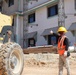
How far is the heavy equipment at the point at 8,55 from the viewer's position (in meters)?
7.02

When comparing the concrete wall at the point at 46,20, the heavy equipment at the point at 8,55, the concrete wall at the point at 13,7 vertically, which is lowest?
the heavy equipment at the point at 8,55

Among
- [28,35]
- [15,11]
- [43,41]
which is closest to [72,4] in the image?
Result: [43,41]

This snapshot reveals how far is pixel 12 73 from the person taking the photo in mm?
7289

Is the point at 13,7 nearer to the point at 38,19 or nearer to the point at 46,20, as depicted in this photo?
the point at 38,19

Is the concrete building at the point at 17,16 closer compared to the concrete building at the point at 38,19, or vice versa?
the concrete building at the point at 38,19

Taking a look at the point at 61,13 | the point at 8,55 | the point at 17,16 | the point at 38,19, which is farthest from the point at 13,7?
the point at 8,55

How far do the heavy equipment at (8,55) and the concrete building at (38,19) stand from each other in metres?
16.0

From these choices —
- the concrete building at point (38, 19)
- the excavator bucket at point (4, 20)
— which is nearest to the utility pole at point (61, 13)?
the concrete building at point (38, 19)

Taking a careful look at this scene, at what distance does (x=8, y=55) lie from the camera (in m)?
7.20

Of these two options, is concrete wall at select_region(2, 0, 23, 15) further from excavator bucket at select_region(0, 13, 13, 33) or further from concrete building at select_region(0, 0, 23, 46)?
excavator bucket at select_region(0, 13, 13, 33)

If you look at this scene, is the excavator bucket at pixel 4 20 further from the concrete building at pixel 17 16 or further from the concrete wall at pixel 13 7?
the concrete wall at pixel 13 7

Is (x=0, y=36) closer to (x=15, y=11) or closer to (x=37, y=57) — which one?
(x=37, y=57)

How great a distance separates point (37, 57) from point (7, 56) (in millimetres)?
10277

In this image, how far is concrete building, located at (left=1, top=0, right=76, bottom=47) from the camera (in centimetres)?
2550
